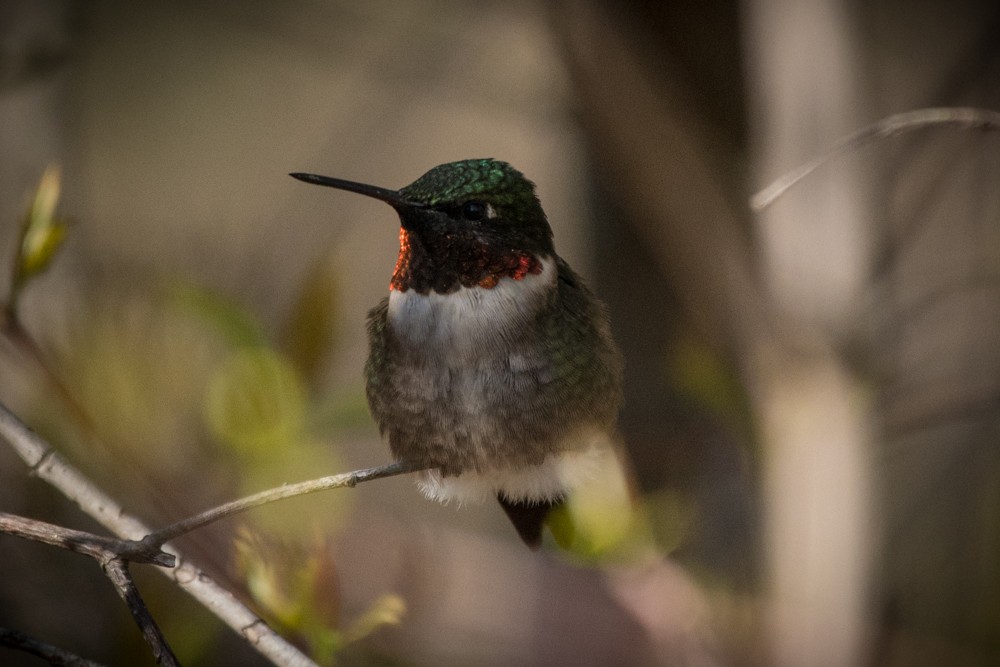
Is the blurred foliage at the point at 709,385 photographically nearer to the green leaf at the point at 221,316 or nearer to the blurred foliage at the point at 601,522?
the blurred foliage at the point at 601,522

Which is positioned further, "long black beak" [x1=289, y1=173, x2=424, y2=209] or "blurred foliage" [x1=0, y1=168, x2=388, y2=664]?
"blurred foliage" [x1=0, y1=168, x2=388, y2=664]

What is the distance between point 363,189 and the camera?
573 millimetres

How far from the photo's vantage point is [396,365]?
89 cm

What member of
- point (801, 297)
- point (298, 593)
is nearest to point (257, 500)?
point (298, 593)

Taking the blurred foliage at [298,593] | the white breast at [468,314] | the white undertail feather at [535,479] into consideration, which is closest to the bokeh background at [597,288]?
the blurred foliage at [298,593]

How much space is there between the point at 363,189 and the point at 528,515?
380mm

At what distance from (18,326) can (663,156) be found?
145 centimetres

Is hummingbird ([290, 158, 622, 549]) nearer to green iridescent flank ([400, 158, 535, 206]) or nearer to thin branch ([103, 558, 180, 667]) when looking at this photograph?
green iridescent flank ([400, 158, 535, 206])

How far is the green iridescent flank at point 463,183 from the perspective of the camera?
68 cm

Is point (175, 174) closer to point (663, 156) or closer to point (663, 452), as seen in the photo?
point (663, 156)

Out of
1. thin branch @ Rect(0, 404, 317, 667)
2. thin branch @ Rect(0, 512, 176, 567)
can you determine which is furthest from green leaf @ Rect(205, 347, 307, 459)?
thin branch @ Rect(0, 512, 176, 567)

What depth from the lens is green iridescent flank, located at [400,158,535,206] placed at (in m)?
0.68

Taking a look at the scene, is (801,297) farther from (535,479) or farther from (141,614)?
(141,614)

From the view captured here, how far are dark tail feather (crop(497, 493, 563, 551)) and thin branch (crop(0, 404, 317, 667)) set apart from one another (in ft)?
0.76
